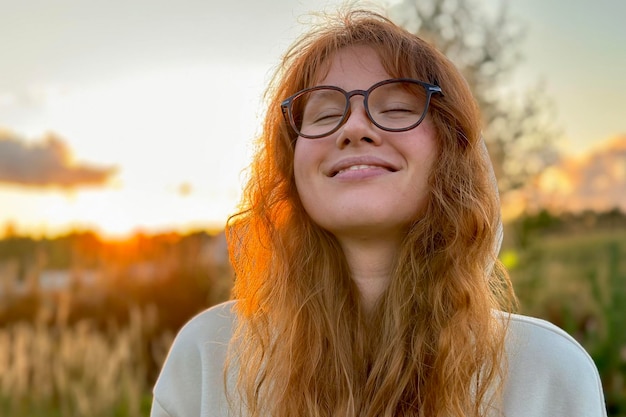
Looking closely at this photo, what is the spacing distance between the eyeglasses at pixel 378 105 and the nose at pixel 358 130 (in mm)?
14

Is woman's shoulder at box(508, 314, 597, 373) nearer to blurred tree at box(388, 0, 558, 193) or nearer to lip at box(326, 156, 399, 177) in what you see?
lip at box(326, 156, 399, 177)

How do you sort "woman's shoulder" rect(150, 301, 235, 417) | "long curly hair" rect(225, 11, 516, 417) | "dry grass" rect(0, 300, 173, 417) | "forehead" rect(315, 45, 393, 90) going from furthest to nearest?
"dry grass" rect(0, 300, 173, 417) → "woman's shoulder" rect(150, 301, 235, 417) → "forehead" rect(315, 45, 393, 90) → "long curly hair" rect(225, 11, 516, 417)

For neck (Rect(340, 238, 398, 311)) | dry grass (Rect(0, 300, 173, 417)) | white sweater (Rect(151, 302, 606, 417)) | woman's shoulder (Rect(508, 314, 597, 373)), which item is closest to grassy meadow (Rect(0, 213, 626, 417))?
dry grass (Rect(0, 300, 173, 417))

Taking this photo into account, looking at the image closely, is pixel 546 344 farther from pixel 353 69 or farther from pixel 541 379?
pixel 353 69

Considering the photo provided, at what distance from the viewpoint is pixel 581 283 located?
265 inches

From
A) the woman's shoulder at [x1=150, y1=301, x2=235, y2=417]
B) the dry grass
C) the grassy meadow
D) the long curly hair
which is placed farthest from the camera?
the grassy meadow

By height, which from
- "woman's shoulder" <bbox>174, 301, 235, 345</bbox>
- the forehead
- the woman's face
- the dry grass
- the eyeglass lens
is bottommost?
the dry grass

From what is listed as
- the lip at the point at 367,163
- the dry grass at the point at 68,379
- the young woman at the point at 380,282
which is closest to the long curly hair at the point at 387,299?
the young woman at the point at 380,282

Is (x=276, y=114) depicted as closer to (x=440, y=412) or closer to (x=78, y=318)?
(x=440, y=412)

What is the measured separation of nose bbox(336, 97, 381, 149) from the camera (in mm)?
1779

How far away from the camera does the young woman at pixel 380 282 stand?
1.75m

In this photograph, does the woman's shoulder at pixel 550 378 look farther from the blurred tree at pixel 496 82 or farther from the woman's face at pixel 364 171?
the blurred tree at pixel 496 82

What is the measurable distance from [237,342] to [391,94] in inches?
33.0

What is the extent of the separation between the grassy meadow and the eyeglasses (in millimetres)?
2652
